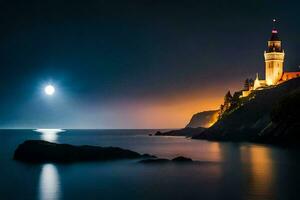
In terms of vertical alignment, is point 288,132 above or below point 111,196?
above

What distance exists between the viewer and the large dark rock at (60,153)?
7638 cm

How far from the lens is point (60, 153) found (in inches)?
3027

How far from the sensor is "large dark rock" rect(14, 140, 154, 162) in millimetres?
76375

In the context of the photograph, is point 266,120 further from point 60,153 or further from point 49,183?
point 49,183

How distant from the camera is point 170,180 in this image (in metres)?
59.4

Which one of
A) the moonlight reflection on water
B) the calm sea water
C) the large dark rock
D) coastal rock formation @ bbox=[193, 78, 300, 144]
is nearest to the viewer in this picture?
the calm sea water

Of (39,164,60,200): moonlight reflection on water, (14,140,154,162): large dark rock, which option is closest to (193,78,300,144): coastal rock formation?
(14,140,154,162): large dark rock

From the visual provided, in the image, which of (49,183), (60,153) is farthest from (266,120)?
(49,183)

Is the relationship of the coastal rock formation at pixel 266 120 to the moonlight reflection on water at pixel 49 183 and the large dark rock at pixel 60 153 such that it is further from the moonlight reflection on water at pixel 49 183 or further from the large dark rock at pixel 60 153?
the moonlight reflection on water at pixel 49 183

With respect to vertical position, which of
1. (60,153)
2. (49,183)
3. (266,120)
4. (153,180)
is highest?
(266,120)

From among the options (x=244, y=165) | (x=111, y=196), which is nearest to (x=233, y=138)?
(x=244, y=165)

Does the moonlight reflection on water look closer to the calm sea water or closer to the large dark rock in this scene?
the calm sea water

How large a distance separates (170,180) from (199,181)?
11.2ft

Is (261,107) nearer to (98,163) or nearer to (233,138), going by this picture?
(233,138)
